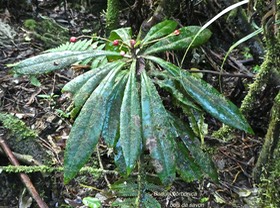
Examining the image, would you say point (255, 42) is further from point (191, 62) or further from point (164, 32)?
point (164, 32)

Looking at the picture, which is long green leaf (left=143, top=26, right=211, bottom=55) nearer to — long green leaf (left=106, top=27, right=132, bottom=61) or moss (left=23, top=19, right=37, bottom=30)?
long green leaf (left=106, top=27, right=132, bottom=61)

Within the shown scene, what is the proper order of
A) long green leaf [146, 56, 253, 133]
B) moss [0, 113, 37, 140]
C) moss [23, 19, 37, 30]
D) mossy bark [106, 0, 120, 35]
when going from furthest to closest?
moss [23, 19, 37, 30] → mossy bark [106, 0, 120, 35] → moss [0, 113, 37, 140] → long green leaf [146, 56, 253, 133]

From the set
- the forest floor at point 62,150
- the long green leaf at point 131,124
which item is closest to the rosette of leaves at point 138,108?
the long green leaf at point 131,124

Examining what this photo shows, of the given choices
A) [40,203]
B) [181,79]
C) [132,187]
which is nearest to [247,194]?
[132,187]

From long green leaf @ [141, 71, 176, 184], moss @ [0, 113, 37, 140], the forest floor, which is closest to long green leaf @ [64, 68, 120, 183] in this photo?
long green leaf @ [141, 71, 176, 184]

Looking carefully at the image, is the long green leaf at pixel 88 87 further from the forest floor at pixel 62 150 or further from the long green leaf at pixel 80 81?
the forest floor at pixel 62 150

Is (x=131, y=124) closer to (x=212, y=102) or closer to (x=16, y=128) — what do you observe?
(x=212, y=102)

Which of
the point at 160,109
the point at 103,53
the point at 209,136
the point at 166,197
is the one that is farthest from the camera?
the point at 209,136
